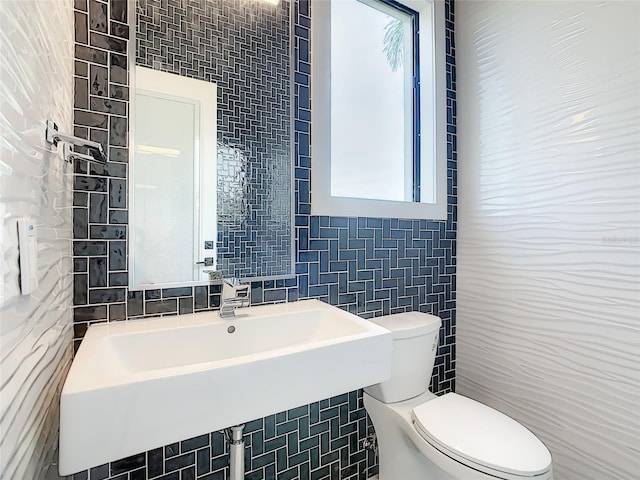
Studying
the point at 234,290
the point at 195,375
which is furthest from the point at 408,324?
the point at 195,375

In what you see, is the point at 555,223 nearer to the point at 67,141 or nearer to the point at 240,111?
the point at 240,111

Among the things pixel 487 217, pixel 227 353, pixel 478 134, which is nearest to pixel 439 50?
pixel 478 134

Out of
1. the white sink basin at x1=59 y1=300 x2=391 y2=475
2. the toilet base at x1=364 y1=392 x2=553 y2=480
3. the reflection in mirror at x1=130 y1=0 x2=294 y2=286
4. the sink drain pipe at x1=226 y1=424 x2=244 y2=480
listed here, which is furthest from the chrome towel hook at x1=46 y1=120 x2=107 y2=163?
the toilet base at x1=364 y1=392 x2=553 y2=480

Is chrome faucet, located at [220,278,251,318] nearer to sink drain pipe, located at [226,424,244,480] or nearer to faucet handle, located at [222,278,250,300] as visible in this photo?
faucet handle, located at [222,278,250,300]

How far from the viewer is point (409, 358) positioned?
4.65ft

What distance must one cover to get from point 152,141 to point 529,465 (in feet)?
5.22

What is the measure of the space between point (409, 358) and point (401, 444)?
350mm

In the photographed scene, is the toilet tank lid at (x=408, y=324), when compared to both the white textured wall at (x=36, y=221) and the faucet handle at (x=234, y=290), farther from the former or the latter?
the white textured wall at (x=36, y=221)

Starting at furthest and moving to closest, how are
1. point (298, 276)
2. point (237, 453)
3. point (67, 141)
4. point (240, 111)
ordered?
point (298, 276)
point (240, 111)
point (237, 453)
point (67, 141)

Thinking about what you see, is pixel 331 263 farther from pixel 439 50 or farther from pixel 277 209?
pixel 439 50

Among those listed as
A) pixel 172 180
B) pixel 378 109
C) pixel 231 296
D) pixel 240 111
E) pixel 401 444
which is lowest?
pixel 401 444

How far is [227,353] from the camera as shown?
1.08 m

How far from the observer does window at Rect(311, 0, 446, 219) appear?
1.49m

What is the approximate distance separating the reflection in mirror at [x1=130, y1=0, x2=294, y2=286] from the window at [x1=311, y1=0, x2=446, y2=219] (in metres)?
0.17
